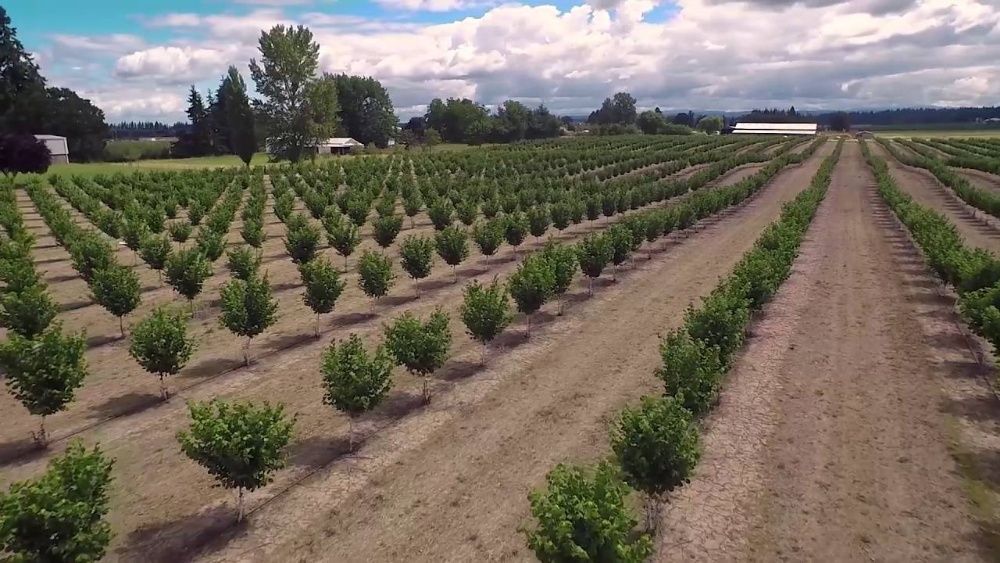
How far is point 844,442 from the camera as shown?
687 inches

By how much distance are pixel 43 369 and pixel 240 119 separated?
10443 cm

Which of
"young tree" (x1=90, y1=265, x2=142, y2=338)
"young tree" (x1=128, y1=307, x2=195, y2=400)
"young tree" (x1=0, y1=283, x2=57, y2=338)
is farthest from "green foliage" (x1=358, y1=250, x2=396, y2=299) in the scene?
"young tree" (x1=0, y1=283, x2=57, y2=338)

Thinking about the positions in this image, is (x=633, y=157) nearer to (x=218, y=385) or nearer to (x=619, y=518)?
(x=218, y=385)

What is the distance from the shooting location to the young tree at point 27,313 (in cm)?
2100

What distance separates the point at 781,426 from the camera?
18438 millimetres

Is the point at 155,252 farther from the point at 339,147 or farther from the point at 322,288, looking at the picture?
the point at 339,147

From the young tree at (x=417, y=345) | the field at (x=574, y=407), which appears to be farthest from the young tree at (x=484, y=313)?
the young tree at (x=417, y=345)

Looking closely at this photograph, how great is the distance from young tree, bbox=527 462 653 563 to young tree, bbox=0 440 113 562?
7371 mm

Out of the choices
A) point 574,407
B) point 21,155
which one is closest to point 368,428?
point 574,407

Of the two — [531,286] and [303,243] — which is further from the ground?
[303,243]

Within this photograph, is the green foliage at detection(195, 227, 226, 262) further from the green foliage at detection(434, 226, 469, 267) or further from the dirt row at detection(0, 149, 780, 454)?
the green foliage at detection(434, 226, 469, 267)

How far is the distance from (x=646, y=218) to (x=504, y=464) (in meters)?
28.9

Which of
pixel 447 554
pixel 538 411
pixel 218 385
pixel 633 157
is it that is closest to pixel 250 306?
pixel 218 385

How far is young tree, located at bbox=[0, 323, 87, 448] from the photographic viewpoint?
16.1 metres
